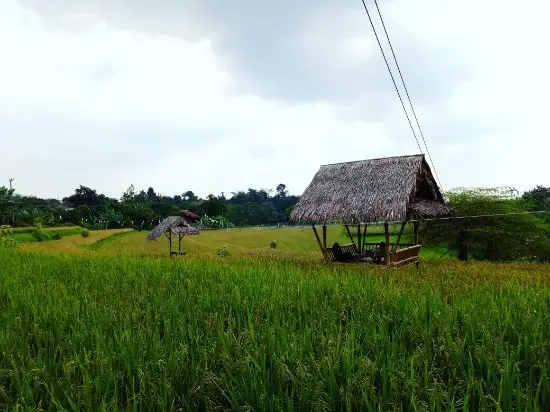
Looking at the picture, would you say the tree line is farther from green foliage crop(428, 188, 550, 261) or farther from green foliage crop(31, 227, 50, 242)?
green foliage crop(428, 188, 550, 261)

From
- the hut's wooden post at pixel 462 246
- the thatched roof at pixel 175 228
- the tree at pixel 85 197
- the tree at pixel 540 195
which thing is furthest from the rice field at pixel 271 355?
the tree at pixel 85 197

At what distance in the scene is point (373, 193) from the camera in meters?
12.8

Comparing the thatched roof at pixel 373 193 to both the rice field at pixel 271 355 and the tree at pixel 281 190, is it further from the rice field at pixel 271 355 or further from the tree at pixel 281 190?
the tree at pixel 281 190

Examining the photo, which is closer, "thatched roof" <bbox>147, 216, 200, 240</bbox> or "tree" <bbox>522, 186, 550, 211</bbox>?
"thatched roof" <bbox>147, 216, 200, 240</bbox>

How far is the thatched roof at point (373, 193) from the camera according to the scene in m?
12.2

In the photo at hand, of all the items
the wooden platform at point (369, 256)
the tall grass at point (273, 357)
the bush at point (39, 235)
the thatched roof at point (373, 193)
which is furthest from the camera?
the bush at point (39, 235)

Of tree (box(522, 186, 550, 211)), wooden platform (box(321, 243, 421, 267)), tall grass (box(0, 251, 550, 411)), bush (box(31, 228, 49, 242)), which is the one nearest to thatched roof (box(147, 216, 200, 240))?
wooden platform (box(321, 243, 421, 267))

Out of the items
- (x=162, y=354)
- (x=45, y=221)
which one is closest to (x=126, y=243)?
(x=45, y=221)

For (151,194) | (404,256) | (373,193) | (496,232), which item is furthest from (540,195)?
(151,194)

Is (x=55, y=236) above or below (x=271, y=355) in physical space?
below

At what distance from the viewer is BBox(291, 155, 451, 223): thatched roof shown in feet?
40.1

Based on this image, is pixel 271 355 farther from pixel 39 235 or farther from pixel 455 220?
pixel 39 235

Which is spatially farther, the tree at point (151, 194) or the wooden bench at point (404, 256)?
the tree at point (151, 194)

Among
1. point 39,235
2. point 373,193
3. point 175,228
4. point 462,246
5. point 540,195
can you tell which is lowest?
point 462,246
